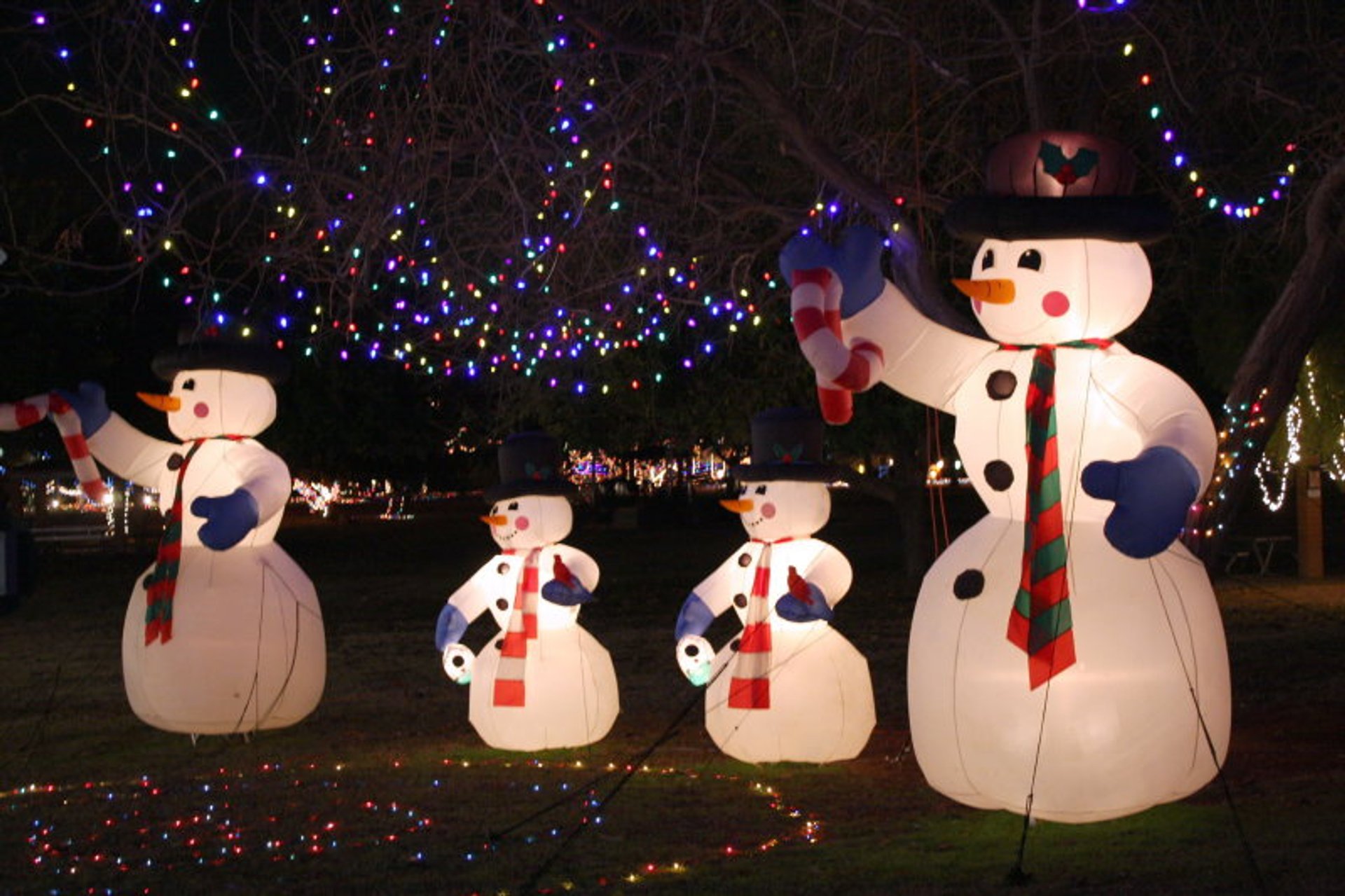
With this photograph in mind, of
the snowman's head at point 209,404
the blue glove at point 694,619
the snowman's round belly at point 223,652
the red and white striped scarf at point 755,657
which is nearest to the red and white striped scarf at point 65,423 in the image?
the snowman's head at point 209,404

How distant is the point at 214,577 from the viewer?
9.91m

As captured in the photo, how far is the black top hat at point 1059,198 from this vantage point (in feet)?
22.3

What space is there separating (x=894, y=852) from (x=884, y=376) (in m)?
1.92

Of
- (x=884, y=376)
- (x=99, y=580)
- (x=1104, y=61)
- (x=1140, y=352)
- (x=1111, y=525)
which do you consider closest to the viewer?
(x=1111, y=525)

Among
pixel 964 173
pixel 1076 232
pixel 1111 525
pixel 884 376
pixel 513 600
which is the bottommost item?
pixel 513 600

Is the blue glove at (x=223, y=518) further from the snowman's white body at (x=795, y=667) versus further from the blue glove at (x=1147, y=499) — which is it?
the blue glove at (x=1147, y=499)

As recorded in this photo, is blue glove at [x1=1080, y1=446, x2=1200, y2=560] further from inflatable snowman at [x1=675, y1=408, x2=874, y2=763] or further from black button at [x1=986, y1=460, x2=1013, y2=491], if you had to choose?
inflatable snowman at [x1=675, y1=408, x2=874, y2=763]

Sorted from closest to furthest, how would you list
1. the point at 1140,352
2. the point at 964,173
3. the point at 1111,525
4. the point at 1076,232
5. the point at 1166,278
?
the point at 1111,525, the point at 1076,232, the point at 964,173, the point at 1166,278, the point at 1140,352

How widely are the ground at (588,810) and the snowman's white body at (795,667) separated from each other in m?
0.16

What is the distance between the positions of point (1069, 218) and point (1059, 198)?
13 centimetres

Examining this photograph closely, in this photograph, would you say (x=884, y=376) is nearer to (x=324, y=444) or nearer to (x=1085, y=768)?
(x=1085, y=768)

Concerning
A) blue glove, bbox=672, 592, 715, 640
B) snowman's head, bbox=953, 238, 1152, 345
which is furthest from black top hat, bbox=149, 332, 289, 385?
snowman's head, bbox=953, 238, 1152, 345

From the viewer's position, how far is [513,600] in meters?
9.67

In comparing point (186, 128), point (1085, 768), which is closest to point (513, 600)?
point (186, 128)
